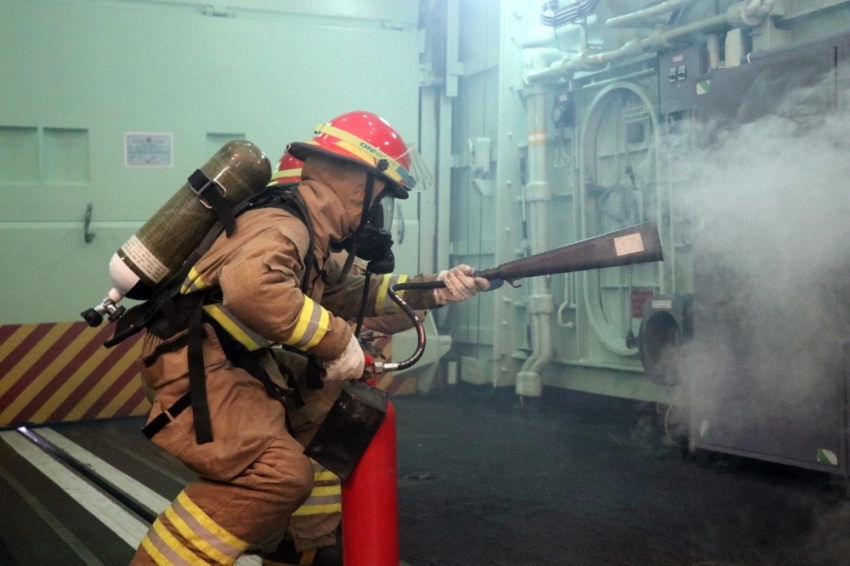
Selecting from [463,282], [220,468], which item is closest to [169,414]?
[220,468]

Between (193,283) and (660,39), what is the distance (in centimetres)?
447

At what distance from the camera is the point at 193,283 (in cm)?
283

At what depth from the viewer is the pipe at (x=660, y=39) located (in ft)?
17.9

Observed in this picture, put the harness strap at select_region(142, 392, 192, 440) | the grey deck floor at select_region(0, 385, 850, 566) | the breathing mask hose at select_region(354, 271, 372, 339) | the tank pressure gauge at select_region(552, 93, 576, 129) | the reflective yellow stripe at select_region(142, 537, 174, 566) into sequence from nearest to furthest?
1. the reflective yellow stripe at select_region(142, 537, 174, 566)
2. the harness strap at select_region(142, 392, 192, 440)
3. the breathing mask hose at select_region(354, 271, 372, 339)
4. the grey deck floor at select_region(0, 385, 850, 566)
5. the tank pressure gauge at select_region(552, 93, 576, 129)

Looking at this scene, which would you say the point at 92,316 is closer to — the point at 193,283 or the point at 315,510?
the point at 193,283

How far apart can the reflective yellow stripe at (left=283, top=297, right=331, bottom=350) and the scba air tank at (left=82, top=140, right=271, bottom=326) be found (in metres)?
0.44

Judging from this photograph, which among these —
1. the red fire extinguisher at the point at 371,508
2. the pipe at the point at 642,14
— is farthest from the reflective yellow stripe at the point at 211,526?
the pipe at the point at 642,14

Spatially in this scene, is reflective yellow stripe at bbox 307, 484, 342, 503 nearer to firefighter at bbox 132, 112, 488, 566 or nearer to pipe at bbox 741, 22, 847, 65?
firefighter at bbox 132, 112, 488, 566

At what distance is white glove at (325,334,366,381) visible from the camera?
283 centimetres

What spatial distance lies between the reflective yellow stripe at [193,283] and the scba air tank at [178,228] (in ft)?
0.35

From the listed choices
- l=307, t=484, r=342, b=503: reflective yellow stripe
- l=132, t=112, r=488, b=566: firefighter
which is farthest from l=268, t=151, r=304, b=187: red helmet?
l=307, t=484, r=342, b=503: reflective yellow stripe

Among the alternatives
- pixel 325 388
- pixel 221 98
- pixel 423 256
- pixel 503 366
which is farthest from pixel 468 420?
pixel 325 388

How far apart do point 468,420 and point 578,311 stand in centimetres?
132

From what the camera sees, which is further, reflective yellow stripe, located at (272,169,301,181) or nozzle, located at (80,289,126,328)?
reflective yellow stripe, located at (272,169,301,181)
